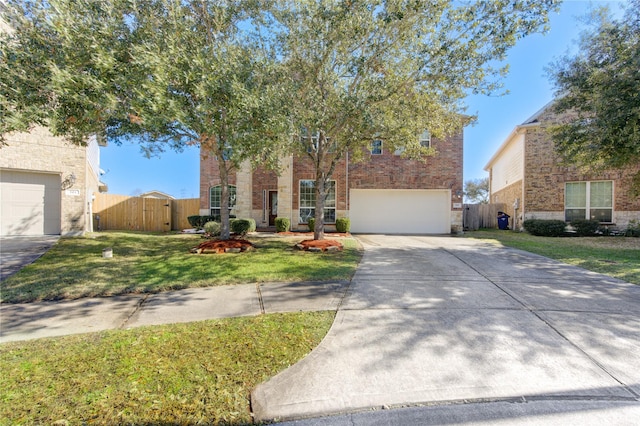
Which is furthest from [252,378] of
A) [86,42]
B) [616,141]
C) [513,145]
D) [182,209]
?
[513,145]

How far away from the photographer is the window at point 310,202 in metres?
15.3

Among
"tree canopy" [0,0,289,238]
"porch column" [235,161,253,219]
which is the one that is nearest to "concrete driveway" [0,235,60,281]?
"tree canopy" [0,0,289,238]

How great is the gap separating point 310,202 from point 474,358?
41.9ft

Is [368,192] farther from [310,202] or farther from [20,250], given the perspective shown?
[20,250]

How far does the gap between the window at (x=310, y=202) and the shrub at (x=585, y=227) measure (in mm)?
11585

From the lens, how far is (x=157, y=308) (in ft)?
14.1

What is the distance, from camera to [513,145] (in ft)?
60.0

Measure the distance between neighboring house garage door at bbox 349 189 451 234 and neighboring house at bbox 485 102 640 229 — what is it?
192 inches

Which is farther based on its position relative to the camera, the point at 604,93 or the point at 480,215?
the point at 480,215

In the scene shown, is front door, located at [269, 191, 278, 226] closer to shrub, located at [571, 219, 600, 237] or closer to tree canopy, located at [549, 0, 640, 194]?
tree canopy, located at [549, 0, 640, 194]

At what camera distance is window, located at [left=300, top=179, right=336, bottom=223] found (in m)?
15.3

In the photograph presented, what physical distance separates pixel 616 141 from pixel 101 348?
12.9 meters

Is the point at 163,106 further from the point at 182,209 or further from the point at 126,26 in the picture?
the point at 182,209

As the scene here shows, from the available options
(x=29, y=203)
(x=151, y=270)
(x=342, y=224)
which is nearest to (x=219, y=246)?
(x=151, y=270)
